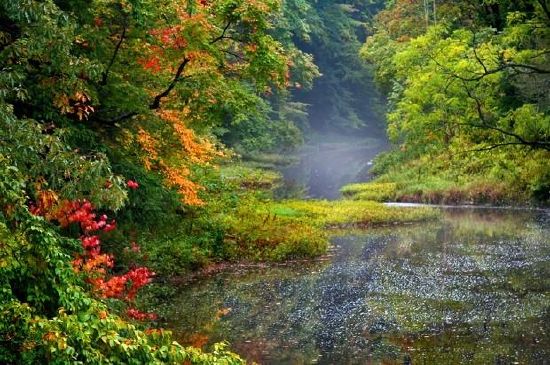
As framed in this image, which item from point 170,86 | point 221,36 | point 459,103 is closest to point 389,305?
point 170,86

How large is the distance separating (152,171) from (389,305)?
628 cm

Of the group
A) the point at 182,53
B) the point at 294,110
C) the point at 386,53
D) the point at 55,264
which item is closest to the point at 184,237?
the point at 182,53

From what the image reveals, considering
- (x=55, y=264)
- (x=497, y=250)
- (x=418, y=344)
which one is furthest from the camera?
(x=497, y=250)

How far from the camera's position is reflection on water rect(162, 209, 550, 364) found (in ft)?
36.5

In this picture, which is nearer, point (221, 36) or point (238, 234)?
point (221, 36)

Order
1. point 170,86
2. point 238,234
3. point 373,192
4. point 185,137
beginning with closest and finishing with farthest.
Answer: point 170,86
point 185,137
point 238,234
point 373,192

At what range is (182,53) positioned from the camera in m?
14.1

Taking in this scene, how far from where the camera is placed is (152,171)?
15188 millimetres

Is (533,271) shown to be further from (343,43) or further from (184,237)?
(343,43)

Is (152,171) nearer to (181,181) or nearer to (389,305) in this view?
(181,181)

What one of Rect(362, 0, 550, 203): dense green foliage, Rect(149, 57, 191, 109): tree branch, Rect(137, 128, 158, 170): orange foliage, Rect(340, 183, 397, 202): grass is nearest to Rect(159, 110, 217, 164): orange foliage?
Rect(149, 57, 191, 109): tree branch

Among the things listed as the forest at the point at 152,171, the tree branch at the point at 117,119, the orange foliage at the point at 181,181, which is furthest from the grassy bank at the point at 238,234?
the tree branch at the point at 117,119

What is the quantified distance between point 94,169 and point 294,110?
58.5 meters

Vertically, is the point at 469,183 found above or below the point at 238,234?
below
